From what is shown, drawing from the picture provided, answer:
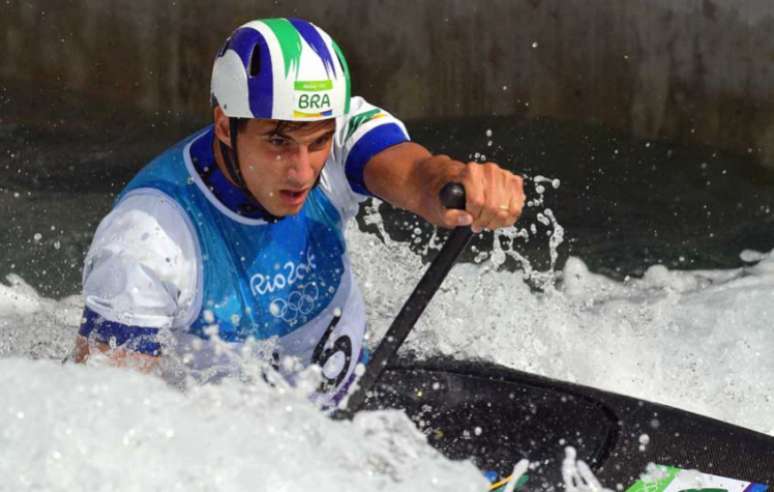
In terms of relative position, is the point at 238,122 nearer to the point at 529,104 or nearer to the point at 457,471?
the point at 457,471

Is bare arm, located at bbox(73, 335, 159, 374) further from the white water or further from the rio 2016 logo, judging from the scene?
the rio 2016 logo

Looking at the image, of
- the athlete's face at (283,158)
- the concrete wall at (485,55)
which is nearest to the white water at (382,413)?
the athlete's face at (283,158)

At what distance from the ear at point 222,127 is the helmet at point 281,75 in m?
0.02

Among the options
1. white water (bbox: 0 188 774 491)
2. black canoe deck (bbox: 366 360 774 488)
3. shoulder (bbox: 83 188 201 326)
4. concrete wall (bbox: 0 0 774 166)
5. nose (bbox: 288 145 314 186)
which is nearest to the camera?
white water (bbox: 0 188 774 491)

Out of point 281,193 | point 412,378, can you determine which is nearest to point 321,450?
point 281,193

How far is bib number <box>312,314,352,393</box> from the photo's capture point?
2.75 meters

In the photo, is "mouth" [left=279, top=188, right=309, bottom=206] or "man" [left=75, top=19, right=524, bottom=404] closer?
"man" [left=75, top=19, right=524, bottom=404]

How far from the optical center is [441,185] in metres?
2.55

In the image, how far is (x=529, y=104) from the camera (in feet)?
19.7

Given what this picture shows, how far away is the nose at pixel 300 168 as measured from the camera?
2436 mm

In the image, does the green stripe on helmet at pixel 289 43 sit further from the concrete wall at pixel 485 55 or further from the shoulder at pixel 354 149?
the concrete wall at pixel 485 55

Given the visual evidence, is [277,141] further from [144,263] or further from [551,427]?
[551,427]

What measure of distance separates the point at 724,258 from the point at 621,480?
3.20 metres

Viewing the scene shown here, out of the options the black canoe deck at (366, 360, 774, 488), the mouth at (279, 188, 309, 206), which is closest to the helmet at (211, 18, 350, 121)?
the mouth at (279, 188, 309, 206)
